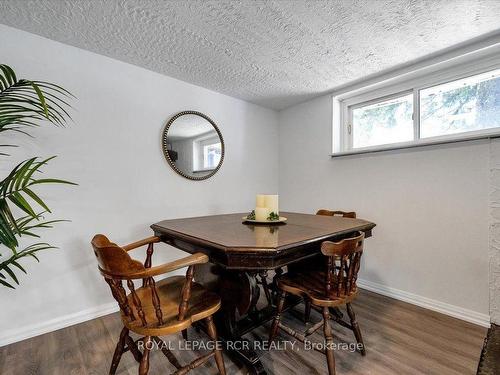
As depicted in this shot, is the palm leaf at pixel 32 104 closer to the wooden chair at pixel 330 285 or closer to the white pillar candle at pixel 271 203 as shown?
the white pillar candle at pixel 271 203

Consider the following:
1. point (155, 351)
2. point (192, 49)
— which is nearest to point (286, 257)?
point (155, 351)

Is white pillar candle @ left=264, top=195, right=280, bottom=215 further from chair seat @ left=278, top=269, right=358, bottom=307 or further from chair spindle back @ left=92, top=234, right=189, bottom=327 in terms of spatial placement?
chair spindle back @ left=92, top=234, right=189, bottom=327

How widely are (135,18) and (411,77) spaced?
7.56 ft

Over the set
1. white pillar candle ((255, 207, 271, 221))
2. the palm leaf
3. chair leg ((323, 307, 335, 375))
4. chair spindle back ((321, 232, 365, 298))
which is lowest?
chair leg ((323, 307, 335, 375))

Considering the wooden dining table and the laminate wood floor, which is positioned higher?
the wooden dining table

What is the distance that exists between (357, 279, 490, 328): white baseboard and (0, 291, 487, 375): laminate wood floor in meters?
0.07

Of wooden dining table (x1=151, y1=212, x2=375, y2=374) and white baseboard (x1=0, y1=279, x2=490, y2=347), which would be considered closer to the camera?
wooden dining table (x1=151, y1=212, x2=375, y2=374)

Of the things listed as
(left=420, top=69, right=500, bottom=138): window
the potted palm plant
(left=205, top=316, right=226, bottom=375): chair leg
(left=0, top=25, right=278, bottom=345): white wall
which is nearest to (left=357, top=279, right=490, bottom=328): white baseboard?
(left=420, top=69, right=500, bottom=138): window

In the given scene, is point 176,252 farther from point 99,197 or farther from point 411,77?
point 411,77

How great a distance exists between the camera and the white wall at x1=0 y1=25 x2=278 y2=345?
1.60m

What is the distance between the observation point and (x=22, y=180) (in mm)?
1385

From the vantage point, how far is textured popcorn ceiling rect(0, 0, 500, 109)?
1.38 m

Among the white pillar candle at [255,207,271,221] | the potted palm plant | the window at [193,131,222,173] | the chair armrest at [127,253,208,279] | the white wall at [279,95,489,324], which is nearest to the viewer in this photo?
the chair armrest at [127,253,208,279]

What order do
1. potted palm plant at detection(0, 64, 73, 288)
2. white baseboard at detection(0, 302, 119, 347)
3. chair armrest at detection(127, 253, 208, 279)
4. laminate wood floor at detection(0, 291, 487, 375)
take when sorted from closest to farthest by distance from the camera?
chair armrest at detection(127, 253, 208, 279), potted palm plant at detection(0, 64, 73, 288), laminate wood floor at detection(0, 291, 487, 375), white baseboard at detection(0, 302, 119, 347)
